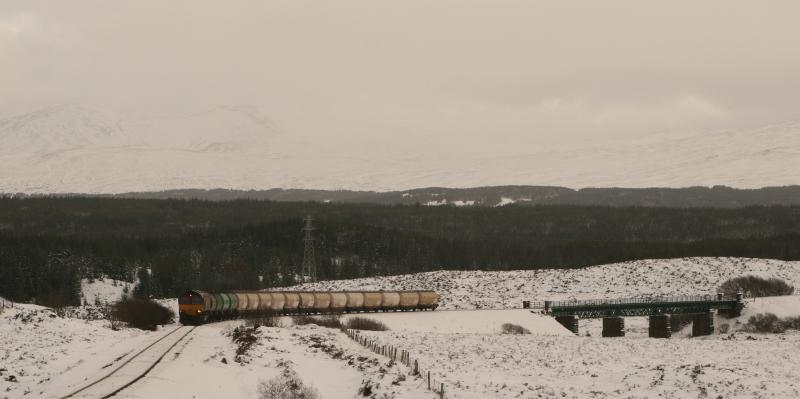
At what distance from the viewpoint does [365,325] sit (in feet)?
270

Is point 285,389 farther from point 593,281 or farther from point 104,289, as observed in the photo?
point 104,289

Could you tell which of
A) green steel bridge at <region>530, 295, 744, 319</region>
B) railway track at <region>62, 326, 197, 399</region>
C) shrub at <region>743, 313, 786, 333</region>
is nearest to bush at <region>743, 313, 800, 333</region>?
shrub at <region>743, 313, 786, 333</region>

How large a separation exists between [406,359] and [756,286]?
281ft

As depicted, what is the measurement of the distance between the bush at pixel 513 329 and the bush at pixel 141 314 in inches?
1124

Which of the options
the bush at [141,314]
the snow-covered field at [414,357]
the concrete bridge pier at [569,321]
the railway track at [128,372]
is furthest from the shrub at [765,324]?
the railway track at [128,372]

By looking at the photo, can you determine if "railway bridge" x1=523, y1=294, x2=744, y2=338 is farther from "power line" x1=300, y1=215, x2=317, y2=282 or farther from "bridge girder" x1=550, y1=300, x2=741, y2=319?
"power line" x1=300, y1=215, x2=317, y2=282

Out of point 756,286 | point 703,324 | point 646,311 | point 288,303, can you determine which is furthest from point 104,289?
point 756,286

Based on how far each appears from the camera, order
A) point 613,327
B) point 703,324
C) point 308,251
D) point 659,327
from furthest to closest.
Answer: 1. point 308,251
2. point 703,324
3. point 659,327
4. point 613,327

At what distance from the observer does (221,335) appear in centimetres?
6488

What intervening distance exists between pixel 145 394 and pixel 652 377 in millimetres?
22509

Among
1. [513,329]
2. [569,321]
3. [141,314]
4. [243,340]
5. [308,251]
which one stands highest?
[308,251]

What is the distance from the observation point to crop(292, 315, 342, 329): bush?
80.9m

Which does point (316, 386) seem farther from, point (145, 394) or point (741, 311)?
point (741, 311)

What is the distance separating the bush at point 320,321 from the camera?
80.9 metres
